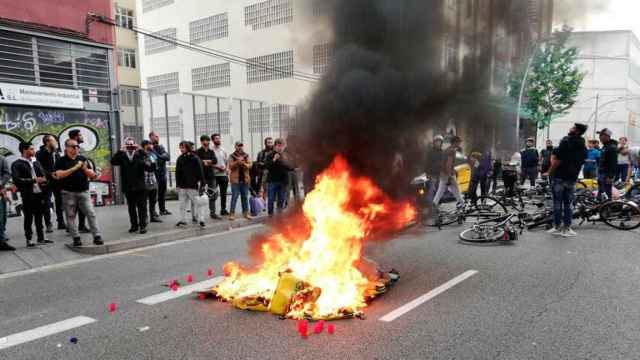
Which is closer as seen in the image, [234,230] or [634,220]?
[634,220]

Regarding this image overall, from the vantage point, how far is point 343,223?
4.86 metres

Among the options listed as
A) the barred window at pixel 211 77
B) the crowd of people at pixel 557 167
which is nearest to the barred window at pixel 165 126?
the barred window at pixel 211 77

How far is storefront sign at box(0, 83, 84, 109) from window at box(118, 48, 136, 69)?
22.0 metres

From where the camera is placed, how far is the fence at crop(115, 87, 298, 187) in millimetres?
13086

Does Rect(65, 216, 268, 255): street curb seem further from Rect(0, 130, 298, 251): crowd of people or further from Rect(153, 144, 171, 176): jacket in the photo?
Rect(153, 144, 171, 176): jacket

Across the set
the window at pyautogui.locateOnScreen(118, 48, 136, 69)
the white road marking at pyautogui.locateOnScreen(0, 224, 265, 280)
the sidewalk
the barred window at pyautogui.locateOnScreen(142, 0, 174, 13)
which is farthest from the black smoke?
the window at pyautogui.locateOnScreen(118, 48, 136, 69)

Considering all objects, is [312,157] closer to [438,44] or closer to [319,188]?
[319,188]

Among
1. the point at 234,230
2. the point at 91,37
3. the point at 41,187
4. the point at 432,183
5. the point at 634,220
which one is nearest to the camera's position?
the point at 41,187

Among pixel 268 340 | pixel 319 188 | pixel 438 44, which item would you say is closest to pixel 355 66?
pixel 438 44

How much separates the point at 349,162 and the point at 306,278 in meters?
1.29

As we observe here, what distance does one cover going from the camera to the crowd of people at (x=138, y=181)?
23.8 ft

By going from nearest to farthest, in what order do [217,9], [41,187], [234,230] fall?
1. [41,187]
2. [234,230]
3. [217,9]

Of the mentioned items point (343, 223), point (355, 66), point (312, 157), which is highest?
point (355, 66)

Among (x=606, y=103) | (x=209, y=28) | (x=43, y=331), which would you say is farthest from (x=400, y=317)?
(x=606, y=103)
